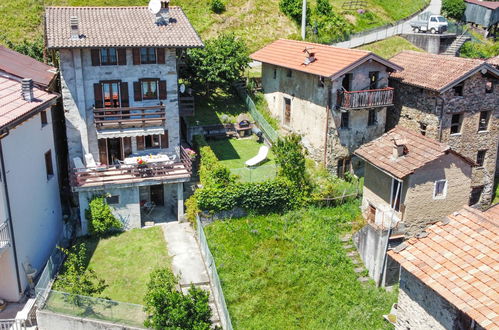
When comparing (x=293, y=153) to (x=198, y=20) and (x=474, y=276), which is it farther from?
(x=198, y=20)

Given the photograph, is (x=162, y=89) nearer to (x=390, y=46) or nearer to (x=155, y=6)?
(x=155, y=6)

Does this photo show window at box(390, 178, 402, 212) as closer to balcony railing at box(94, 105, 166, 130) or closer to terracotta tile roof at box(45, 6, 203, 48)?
terracotta tile roof at box(45, 6, 203, 48)

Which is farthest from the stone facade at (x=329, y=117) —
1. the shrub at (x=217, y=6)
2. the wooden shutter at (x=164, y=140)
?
the shrub at (x=217, y=6)

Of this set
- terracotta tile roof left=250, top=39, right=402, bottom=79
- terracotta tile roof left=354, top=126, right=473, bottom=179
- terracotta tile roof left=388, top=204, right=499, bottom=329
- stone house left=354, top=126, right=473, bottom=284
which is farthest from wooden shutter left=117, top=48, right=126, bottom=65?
terracotta tile roof left=388, top=204, right=499, bottom=329

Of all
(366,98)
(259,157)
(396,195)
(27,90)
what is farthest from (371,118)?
(27,90)

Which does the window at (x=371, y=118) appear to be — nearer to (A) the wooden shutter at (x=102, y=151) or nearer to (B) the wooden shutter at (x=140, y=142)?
(B) the wooden shutter at (x=140, y=142)

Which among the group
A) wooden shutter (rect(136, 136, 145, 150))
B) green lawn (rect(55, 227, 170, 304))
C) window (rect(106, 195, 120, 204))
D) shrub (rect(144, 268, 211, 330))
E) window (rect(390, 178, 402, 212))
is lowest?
green lawn (rect(55, 227, 170, 304))

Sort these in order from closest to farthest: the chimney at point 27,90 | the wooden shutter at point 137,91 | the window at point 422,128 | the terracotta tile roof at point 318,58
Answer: the chimney at point 27,90 → the wooden shutter at point 137,91 → the terracotta tile roof at point 318,58 → the window at point 422,128
